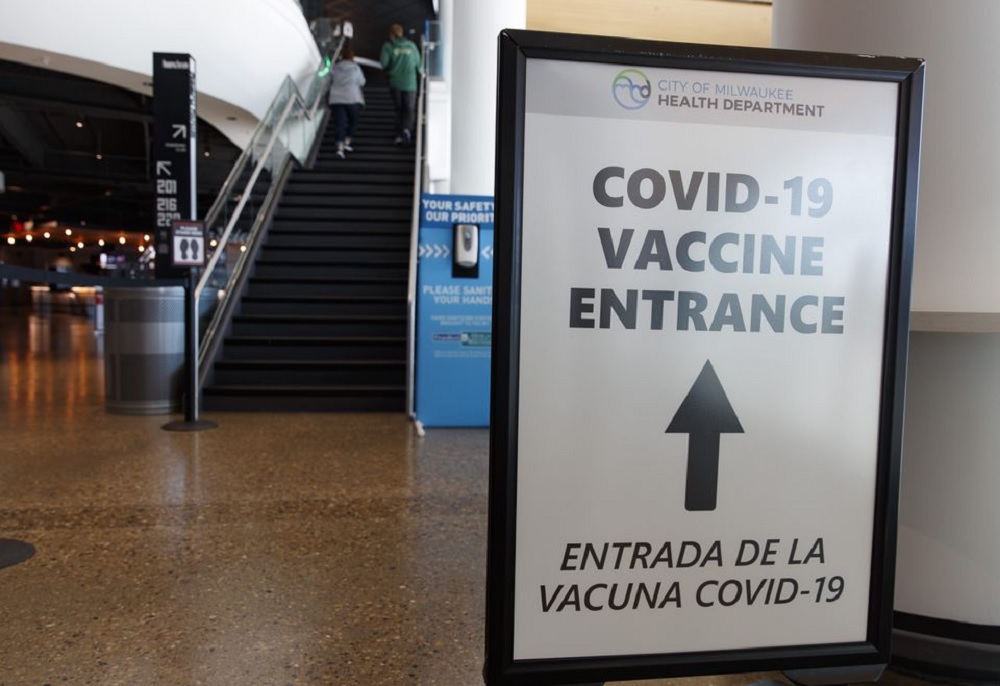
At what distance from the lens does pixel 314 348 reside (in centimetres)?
755

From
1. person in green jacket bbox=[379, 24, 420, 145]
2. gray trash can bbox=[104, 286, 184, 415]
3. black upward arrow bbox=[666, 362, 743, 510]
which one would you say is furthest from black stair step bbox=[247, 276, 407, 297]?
black upward arrow bbox=[666, 362, 743, 510]

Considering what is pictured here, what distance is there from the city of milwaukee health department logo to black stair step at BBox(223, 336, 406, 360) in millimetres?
6221

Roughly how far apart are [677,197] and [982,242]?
121 centimetres

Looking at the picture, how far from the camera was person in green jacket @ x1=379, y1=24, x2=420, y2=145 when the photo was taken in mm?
12164

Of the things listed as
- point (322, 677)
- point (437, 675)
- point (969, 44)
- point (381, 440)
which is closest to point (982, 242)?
point (969, 44)

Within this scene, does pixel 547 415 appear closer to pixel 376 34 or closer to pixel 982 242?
pixel 982 242

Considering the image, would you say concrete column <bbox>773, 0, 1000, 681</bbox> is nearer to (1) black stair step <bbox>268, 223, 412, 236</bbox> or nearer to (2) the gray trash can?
(2) the gray trash can

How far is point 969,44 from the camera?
2.15 m

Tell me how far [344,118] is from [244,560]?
10.1 m

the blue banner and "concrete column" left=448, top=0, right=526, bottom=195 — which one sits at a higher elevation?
"concrete column" left=448, top=0, right=526, bottom=195

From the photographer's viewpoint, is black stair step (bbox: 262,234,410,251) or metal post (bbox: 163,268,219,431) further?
black stair step (bbox: 262,234,410,251)

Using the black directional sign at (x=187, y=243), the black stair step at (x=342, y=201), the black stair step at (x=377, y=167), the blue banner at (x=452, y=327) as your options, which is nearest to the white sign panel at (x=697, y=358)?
the blue banner at (x=452, y=327)

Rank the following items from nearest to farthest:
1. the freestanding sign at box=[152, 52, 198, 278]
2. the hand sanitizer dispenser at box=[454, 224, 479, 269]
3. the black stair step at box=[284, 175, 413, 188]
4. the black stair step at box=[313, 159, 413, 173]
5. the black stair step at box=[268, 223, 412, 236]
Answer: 1. the hand sanitizer dispenser at box=[454, 224, 479, 269]
2. the freestanding sign at box=[152, 52, 198, 278]
3. the black stair step at box=[268, 223, 412, 236]
4. the black stair step at box=[284, 175, 413, 188]
5. the black stair step at box=[313, 159, 413, 173]

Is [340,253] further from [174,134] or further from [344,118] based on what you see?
[344,118]
